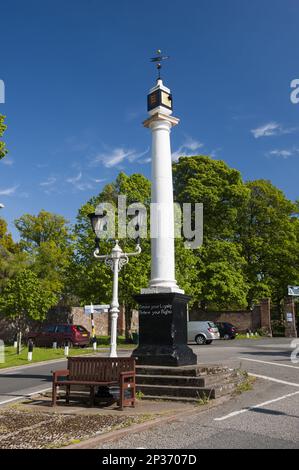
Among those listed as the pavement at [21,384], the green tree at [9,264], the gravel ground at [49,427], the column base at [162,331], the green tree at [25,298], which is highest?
the green tree at [9,264]

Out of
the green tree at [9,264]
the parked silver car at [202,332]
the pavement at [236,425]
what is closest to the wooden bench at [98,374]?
the pavement at [236,425]

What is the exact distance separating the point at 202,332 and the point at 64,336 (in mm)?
8864

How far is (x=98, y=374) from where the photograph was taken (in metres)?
9.67

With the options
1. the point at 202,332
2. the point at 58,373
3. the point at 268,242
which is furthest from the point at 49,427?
the point at 268,242

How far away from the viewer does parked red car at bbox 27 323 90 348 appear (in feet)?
99.5

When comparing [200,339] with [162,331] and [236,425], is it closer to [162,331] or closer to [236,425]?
[162,331]

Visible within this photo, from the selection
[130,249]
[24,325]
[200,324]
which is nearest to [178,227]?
[130,249]

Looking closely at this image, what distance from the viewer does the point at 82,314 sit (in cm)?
4244

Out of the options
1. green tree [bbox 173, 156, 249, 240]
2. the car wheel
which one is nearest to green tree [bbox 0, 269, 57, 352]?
the car wheel

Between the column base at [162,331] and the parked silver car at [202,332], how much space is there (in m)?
18.8

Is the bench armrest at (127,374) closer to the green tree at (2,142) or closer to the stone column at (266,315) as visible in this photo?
the green tree at (2,142)

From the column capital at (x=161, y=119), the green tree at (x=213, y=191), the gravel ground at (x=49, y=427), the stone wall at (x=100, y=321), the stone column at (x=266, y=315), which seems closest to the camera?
the gravel ground at (x=49, y=427)

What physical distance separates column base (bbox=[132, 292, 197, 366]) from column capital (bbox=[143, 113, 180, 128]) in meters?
4.80

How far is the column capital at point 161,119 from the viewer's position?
1297 centimetres
